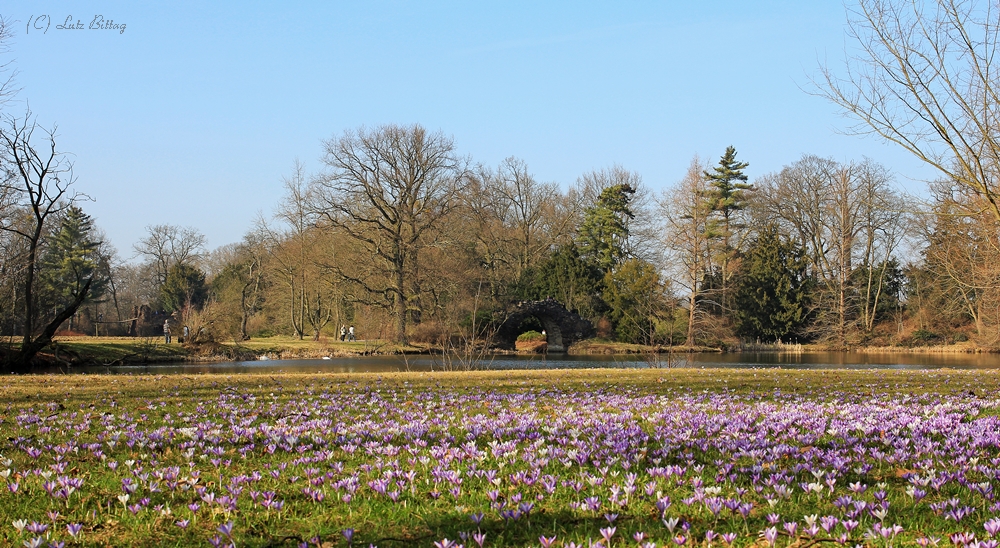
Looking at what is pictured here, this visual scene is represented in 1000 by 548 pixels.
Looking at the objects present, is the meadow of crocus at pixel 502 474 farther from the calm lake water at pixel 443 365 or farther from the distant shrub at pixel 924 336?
the distant shrub at pixel 924 336

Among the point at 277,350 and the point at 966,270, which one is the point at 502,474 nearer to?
the point at 277,350

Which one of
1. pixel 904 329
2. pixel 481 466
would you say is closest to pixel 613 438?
pixel 481 466

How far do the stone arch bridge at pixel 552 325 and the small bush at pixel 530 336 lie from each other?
285 cm

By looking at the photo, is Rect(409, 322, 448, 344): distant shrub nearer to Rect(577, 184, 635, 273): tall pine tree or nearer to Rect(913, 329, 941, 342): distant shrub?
Rect(577, 184, 635, 273): tall pine tree

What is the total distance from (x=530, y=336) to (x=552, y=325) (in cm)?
498

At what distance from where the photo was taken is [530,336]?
182ft

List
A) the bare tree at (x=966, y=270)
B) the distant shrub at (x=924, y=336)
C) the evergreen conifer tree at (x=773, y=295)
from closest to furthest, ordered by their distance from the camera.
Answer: the bare tree at (x=966, y=270) → the distant shrub at (x=924, y=336) → the evergreen conifer tree at (x=773, y=295)

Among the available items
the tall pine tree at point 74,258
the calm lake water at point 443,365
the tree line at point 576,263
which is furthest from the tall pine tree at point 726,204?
the tall pine tree at point 74,258

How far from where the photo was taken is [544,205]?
64.8 m

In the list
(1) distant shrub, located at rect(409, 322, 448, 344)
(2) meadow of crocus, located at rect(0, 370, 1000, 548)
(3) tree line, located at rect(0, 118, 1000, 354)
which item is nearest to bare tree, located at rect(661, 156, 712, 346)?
(3) tree line, located at rect(0, 118, 1000, 354)

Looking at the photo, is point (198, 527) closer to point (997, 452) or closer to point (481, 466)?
point (481, 466)

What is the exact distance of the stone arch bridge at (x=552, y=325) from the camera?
49.4 meters

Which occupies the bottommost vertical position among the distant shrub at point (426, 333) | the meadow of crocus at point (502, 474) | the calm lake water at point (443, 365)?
the calm lake water at point (443, 365)

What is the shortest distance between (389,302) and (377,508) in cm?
4447
